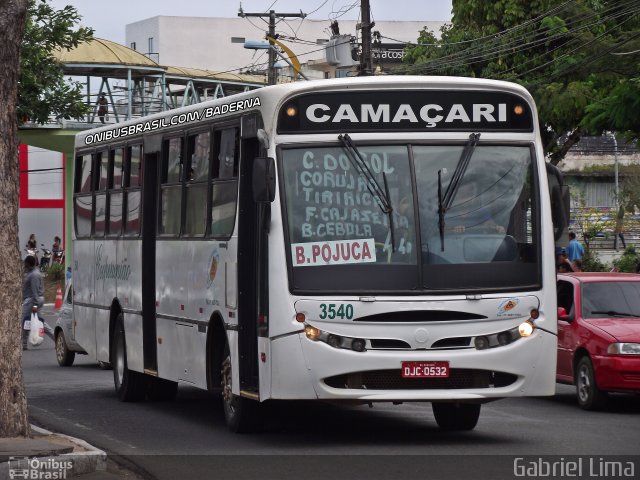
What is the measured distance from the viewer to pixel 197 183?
47.6 ft

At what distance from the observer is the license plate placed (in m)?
11.9

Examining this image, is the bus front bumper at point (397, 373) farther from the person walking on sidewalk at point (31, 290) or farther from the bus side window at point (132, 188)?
the person walking on sidewalk at point (31, 290)

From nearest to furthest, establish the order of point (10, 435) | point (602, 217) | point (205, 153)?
1. point (10, 435)
2. point (205, 153)
3. point (602, 217)

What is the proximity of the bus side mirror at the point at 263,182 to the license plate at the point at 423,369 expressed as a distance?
1.71m

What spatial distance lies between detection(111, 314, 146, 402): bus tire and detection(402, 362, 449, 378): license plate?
581cm

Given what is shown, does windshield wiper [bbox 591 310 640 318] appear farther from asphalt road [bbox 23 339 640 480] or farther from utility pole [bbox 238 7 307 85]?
utility pole [bbox 238 7 307 85]

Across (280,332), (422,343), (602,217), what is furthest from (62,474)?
(602,217)

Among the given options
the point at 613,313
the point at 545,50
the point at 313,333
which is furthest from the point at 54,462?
the point at 545,50

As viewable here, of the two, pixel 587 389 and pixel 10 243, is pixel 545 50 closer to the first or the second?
pixel 587 389

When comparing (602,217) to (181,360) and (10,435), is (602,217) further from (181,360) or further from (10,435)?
(10,435)

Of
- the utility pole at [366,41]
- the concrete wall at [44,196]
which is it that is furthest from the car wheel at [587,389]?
the concrete wall at [44,196]

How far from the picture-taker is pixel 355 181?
12242 mm

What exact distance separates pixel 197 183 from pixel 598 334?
4718 millimetres

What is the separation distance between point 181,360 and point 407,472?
4.55 meters
